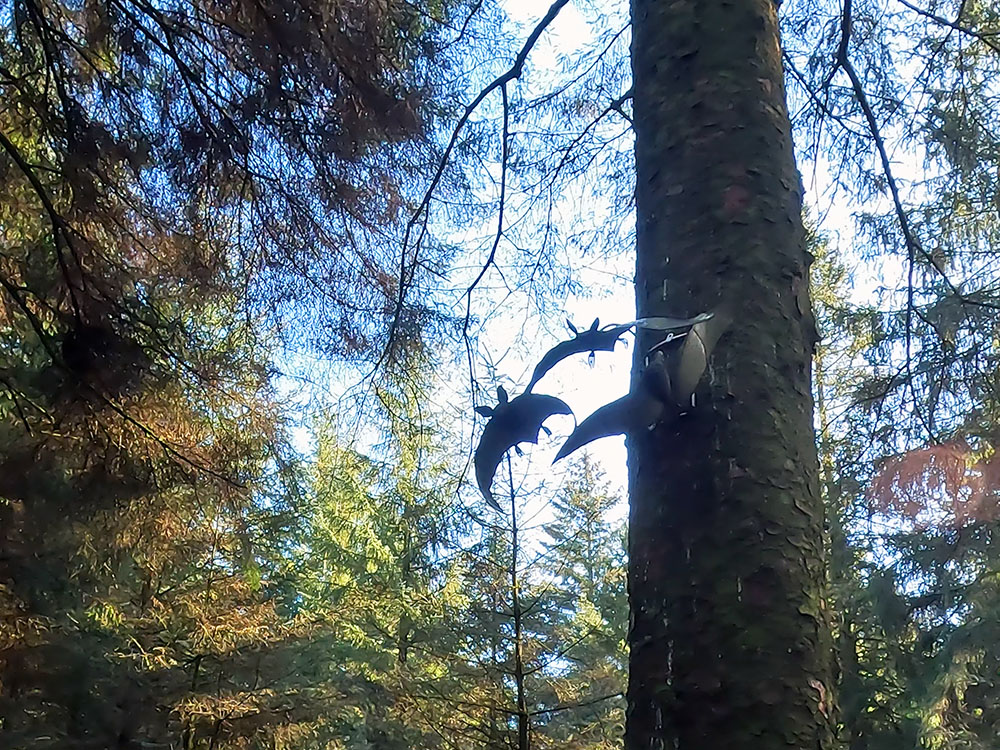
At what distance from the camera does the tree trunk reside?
78 cm

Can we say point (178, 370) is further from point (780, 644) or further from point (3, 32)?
point (780, 644)

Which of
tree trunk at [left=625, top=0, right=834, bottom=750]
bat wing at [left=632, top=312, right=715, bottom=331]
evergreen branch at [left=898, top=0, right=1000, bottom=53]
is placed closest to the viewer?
tree trunk at [left=625, top=0, right=834, bottom=750]

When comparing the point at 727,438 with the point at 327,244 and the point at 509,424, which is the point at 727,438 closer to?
the point at 509,424

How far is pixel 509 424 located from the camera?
95 cm

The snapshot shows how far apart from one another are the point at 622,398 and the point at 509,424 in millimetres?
136

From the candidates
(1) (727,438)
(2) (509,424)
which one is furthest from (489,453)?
(1) (727,438)

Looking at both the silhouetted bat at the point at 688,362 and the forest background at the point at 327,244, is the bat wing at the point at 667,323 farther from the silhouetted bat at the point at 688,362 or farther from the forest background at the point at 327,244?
the forest background at the point at 327,244

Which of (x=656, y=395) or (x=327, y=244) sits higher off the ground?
(x=327, y=244)

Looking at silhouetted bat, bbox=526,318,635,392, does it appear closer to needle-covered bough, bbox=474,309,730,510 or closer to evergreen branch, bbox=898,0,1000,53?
needle-covered bough, bbox=474,309,730,510

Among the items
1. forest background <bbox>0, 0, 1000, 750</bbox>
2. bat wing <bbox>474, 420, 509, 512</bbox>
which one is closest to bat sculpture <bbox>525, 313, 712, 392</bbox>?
bat wing <bbox>474, 420, 509, 512</bbox>

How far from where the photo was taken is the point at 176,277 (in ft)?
9.29

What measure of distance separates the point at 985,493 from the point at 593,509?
7.21 feet

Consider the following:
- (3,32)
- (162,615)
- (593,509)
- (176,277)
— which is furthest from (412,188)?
(162,615)

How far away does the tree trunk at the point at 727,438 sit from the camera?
784 millimetres
